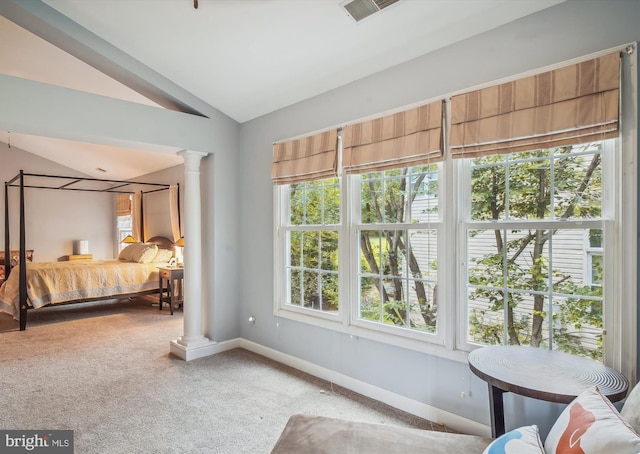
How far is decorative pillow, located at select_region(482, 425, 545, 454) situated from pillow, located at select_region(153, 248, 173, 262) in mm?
6186

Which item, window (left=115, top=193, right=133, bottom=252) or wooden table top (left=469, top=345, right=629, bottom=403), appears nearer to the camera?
wooden table top (left=469, top=345, right=629, bottom=403)

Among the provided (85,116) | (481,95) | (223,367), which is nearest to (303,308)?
(223,367)

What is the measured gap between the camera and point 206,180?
3.80 meters

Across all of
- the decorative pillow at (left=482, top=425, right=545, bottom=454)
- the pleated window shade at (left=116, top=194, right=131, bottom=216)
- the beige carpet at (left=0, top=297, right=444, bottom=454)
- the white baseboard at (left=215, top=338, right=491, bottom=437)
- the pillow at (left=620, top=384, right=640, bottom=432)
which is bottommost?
the beige carpet at (left=0, top=297, right=444, bottom=454)

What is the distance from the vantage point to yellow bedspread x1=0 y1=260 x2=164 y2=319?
194 inches

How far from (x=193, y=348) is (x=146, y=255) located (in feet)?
10.8

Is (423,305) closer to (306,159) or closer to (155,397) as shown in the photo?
(306,159)

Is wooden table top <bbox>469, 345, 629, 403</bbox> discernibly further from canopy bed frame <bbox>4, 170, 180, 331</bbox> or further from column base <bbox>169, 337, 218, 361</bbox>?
canopy bed frame <bbox>4, 170, 180, 331</bbox>

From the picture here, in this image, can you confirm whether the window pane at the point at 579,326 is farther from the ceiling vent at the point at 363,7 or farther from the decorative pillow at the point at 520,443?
the ceiling vent at the point at 363,7

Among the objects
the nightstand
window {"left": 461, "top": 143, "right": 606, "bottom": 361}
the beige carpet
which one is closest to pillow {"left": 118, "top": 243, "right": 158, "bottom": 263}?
the nightstand

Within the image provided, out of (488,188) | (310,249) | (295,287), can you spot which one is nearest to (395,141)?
(488,188)

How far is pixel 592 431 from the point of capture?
983 millimetres

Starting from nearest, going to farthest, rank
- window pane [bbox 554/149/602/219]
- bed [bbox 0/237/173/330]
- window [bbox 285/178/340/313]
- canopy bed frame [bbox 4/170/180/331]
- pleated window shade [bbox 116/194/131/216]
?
window pane [bbox 554/149/602/219]
window [bbox 285/178/340/313]
canopy bed frame [bbox 4/170/180/331]
bed [bbox 0/237/173/330]
pleated window shade [bbox 116/194/131/216]

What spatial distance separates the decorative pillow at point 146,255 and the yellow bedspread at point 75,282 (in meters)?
0.15
